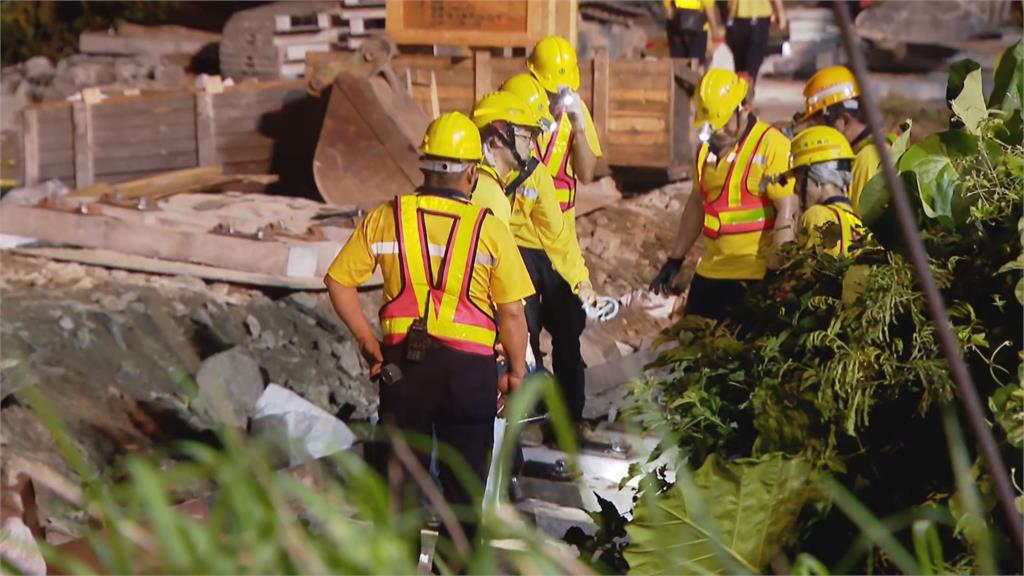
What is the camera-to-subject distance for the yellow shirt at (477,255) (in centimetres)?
475

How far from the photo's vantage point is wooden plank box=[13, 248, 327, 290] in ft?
29.5

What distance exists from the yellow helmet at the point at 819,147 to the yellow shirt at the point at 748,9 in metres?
6.06

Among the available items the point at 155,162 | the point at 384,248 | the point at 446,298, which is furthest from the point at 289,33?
the point at 446,298

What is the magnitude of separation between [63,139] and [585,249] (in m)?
4.45

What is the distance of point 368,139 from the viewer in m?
10.5

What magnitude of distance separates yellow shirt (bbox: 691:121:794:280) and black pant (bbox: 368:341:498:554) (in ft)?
6.31

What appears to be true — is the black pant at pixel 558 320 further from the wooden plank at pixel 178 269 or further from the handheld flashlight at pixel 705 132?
the wooden plank at pixel 178 269

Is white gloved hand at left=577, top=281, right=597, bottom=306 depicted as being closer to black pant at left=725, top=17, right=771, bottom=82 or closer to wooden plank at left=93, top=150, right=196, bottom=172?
wooden plank at left=93, top=150, right=196, bottom=172

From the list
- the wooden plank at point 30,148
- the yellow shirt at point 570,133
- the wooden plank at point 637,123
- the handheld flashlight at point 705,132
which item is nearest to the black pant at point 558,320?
the yellow shirt at point 570,133

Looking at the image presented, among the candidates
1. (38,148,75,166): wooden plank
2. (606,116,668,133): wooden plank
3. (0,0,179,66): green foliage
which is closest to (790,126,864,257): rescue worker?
(606,116,668,133): wooden plank

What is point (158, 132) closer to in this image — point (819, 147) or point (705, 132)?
point (705, 132)

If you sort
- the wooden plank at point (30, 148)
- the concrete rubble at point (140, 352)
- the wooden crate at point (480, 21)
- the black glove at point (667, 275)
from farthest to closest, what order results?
the wooden plank at point (30, 148), the wooden crate at point (480, 21), the concrete rubble at point (140, 352), the black glove at point (667, 275)

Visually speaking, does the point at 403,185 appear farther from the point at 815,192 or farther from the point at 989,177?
the point at 989,177

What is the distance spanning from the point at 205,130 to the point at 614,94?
3.32m
